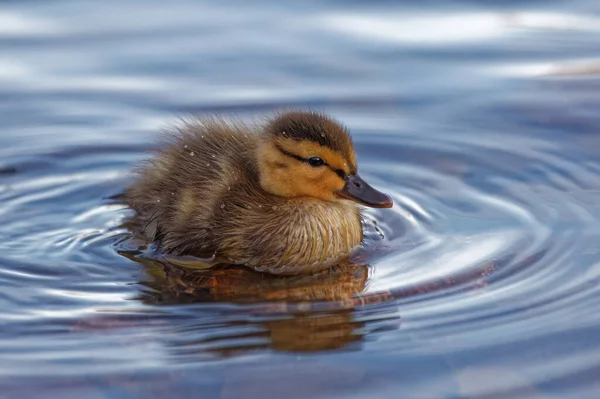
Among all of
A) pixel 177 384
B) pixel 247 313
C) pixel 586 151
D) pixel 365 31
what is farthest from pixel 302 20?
pixel 177 384

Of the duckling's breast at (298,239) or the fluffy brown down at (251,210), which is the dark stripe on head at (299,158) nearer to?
the fluffy brown down at (251,210)

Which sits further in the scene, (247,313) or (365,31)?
(365,31)

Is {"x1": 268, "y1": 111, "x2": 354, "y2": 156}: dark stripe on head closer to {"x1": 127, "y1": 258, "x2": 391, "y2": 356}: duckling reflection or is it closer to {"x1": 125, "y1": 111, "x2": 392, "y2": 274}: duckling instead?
{"x1": 125, "y1": 111, "x2": 392, "y2": 274}: duckling

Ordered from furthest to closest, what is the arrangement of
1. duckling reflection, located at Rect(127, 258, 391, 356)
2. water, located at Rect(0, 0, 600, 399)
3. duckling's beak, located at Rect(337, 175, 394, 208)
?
duckling's beak, located at Rect(337, 175, 394, 208)
duckling reflection, located at Rect(127, 258, 391, 356)
water, located at Rect(0, 0, 600, 399)

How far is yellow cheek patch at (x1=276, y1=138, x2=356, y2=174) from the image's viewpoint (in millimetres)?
4883

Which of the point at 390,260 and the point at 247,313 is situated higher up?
the point at 390,260

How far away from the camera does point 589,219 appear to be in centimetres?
517

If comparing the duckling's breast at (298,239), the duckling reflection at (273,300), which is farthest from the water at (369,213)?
the duckling's breast at (298,239)

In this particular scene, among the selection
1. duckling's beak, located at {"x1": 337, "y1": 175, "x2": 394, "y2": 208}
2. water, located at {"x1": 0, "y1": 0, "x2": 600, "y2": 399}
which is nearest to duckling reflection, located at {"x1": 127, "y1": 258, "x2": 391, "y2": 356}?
water, located at {"x1": 0, "y1": 0, "x2": 600, "y2": 399}

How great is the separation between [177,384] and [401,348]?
0.80 m

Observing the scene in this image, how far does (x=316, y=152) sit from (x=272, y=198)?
0.35 m

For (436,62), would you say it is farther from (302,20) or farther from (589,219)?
(589,219)

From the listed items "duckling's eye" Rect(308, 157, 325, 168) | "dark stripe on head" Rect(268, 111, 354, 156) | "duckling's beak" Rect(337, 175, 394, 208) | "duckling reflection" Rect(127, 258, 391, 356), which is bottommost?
"duckling reflection" Rect(127, 258, 391, 356)

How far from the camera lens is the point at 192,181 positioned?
507cm
